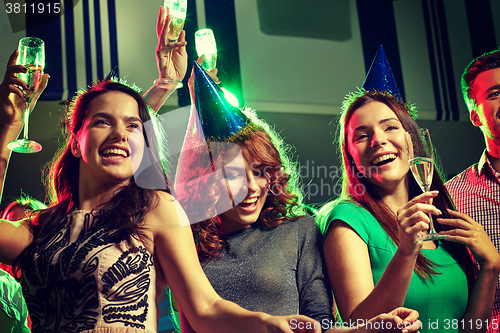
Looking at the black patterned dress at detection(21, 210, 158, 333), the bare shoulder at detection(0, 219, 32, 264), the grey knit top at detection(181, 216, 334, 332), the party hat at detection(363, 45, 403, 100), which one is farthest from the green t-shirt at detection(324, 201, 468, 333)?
the bare shoulder at detection(0, 219, 32, 264)

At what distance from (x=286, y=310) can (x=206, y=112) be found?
75cm

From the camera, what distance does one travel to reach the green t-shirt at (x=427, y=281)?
127 centimetres

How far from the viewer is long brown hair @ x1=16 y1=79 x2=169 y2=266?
1.19m

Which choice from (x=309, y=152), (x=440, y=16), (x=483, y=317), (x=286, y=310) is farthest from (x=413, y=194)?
(x=440, y=16)

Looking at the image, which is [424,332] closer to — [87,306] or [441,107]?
[87,306]

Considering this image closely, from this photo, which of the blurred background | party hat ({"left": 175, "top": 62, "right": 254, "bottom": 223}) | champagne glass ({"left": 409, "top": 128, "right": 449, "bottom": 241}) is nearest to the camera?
champagne glass ({"left": 409, "top": 128, "right": 449, "bottom": 241})

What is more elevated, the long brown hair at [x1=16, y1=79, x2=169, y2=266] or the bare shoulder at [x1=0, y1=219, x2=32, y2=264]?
the long brown hair at [x1=16, y1=79, x2=169, y2=266]

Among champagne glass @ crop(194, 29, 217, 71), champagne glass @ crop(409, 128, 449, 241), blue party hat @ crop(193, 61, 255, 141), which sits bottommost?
champagne glass @ crop(409, 128, 449, 241)

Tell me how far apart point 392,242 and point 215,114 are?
764 millimetres

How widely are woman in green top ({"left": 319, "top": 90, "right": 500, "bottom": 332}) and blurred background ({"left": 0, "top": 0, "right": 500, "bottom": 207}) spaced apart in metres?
1.31

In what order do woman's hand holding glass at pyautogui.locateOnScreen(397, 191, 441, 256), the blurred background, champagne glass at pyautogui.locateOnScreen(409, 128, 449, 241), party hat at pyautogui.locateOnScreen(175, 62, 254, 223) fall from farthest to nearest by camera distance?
the blurred background → party hat at pyautogui.locateOnScreen(175, 62, 254, 223) → champagne glass at pyautogui.locateOnScreen(409, 128, 449, 241) → woman's hand holding glass at pyautogui.locateOnScreen(397, 191, 441, 256)

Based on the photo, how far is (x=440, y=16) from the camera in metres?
3.73

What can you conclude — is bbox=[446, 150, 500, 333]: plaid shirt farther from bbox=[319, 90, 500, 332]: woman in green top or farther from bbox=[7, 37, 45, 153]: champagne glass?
bbox=[7, 37, 45, 153]: champagne glass

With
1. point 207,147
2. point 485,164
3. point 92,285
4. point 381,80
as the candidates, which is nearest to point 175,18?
point 207,147
